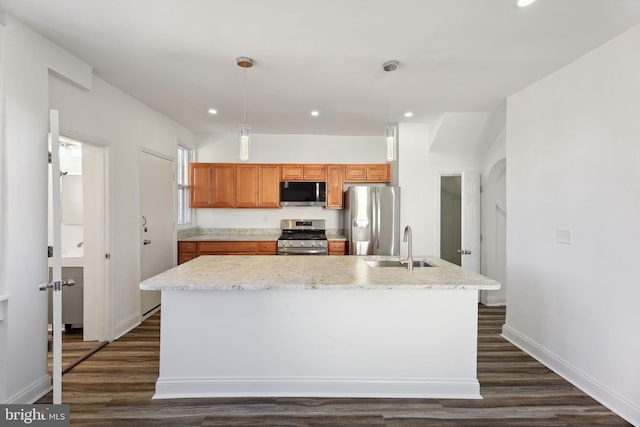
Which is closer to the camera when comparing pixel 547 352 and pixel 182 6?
pixel 182 6

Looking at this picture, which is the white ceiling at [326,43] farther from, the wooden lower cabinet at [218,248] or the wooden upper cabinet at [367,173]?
the wooden lower cabinet at [218,248]

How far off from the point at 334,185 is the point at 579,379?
136 inches

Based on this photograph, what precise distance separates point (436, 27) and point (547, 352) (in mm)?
2803

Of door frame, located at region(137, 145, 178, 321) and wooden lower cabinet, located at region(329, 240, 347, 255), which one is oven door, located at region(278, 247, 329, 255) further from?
door frame, located at region(137, 145, 178, 321)

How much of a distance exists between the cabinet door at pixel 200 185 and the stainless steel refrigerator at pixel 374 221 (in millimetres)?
2249

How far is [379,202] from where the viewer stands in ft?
13.9

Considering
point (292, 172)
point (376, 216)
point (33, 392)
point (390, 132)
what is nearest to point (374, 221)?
point (376, 216)

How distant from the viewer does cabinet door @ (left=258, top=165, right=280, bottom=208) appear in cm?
466

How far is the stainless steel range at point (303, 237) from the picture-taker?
432 cm

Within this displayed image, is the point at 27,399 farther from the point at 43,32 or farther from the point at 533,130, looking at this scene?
the point at 533,130

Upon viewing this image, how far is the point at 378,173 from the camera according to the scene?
4.73 metres

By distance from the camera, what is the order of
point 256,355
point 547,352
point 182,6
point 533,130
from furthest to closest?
point 533,130 → point 547,352 → point 256,355 → point 182,6

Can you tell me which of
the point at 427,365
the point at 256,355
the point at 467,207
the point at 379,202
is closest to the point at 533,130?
the point at 467,207

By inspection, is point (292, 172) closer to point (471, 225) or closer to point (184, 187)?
point (184, 187)
